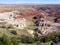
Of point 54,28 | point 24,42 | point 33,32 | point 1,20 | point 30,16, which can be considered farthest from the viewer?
point 30,16

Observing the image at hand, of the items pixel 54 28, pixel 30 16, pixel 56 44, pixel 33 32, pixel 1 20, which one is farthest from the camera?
pixel 30 16

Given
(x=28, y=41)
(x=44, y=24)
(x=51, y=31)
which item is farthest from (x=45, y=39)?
(x=44, y=24)

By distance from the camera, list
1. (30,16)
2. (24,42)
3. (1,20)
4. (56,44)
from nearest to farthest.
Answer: (56,44)
(24,42)
(1,20)
(30,16)

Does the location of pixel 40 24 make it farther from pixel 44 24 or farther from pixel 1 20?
pixel 1 20

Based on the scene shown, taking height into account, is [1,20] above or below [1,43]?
below

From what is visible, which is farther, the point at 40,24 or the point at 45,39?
the point at 40,24

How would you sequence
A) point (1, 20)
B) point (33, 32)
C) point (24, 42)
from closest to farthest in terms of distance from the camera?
point (24, 42), point (33, 32), point (1, 20)

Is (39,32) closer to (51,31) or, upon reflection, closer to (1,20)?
(51,31)

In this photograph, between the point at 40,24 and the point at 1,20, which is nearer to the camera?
the point at 40,24

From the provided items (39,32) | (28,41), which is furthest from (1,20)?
(28,41)
